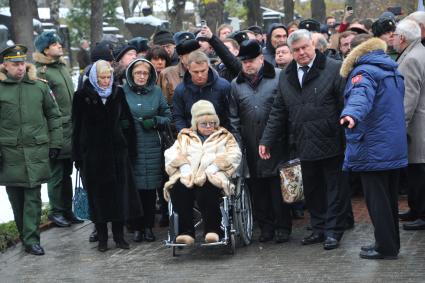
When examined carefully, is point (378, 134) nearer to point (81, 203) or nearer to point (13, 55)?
point (81, 203)

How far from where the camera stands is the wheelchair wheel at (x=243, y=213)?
9102 millimetres

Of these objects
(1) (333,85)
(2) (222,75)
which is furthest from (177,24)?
(1) (333,85)

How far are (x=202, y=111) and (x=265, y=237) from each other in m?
1.55

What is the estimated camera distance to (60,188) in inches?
427

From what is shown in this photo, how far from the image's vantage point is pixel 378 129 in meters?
7.93

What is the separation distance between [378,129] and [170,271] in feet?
7.74

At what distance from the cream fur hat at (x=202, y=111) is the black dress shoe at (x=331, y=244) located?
1.64m

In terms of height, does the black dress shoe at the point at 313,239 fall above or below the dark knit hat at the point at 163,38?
below

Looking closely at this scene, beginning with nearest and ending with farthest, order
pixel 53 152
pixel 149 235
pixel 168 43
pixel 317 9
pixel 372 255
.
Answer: pixel 372 255 → pixel 53 152 → pixel 149 235 → pixel 168 43 → pixel 317 9

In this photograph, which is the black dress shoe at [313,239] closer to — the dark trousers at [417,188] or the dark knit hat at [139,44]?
the dark trousers at [417,188]

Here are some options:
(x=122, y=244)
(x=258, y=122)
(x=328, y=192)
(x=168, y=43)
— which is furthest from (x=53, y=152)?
(x=328, y=192)

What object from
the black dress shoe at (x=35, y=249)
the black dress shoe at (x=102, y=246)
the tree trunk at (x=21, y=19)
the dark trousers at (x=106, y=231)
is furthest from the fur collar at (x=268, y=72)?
the tree trunk at (x=21, y=19)

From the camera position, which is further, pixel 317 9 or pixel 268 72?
pixel 317 9

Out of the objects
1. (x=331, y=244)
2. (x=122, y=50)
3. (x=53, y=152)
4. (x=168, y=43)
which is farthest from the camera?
(x=168, y=43)
